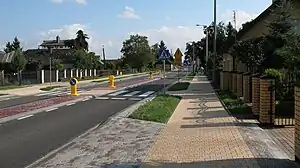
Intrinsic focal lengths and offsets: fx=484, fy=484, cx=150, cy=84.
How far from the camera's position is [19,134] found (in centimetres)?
1297

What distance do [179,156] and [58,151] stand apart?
112 inches

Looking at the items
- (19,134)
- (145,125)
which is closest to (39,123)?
(19,134)

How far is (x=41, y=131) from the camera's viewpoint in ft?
44.4

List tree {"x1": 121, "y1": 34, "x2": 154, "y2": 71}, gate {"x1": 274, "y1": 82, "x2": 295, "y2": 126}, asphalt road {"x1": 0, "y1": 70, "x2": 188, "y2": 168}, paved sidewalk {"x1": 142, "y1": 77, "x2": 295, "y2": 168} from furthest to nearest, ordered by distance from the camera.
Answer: tree {"x1": 121, "y1": 34, "x2": 154, "y2": 71} → gate {"x1": 274, "y1": 82, "x2": 295, "y2": 126} → asphalt road {"x1": 0, "y1": 70, "x2": 188, "y2": 168} → paved sidewalk {"x1": 142, "y1": 77, "x2": 295, "y2": 168}

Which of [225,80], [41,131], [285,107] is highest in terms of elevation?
[225,80]

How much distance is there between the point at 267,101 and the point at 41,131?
6356 mm

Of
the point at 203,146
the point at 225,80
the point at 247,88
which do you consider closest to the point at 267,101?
the point at 203,146

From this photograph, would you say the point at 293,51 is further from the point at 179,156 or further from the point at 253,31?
the point at 253,31

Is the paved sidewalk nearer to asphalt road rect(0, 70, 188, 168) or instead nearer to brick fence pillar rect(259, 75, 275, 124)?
brick fence pillar rect(259, 75, 275, 124)

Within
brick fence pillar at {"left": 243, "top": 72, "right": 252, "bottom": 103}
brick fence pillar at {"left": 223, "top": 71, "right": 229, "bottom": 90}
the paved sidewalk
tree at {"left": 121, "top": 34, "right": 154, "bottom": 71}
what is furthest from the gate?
tree at {"left": 121, "top": 34, "right": 154, "bottom": 71}

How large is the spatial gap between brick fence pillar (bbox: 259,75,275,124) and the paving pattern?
2.92m

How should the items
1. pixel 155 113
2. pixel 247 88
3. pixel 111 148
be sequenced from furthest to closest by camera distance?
pixel 247 88 → pixel 155 113 → pixel 111 148

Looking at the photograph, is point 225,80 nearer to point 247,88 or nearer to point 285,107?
point 247,88

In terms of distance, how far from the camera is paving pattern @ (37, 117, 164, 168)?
901cm
